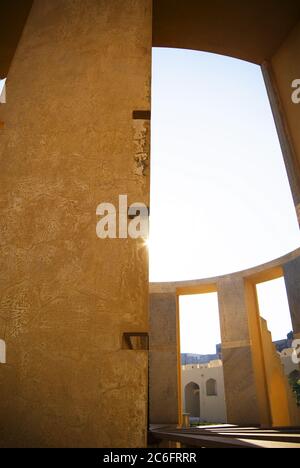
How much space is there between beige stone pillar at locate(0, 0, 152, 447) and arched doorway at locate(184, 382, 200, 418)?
986 inches

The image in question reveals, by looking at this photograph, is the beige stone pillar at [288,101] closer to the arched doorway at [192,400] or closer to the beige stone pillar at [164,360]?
the beige stone pillar at [164,360]

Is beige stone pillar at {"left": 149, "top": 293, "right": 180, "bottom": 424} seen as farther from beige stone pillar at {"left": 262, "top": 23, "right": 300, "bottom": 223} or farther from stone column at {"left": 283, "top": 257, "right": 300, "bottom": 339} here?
beige stone pillar at {"left": 262, "top": 23, "right": 300, "bottom": 223}

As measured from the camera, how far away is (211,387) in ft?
72.5

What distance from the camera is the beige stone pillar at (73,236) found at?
1.40 m

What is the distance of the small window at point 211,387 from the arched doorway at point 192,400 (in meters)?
2.09

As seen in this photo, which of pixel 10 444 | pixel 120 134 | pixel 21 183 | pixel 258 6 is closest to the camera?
pixel 10 444

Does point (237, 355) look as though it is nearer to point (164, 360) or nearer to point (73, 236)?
point (164, 360)

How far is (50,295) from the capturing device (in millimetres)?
1622

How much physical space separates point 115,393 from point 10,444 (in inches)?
19.2

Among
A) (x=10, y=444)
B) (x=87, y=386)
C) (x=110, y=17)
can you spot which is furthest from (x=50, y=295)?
(x=110, y=17)

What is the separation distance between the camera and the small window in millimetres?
21703

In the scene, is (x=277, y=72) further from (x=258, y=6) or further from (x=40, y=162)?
(x=40, y=162)

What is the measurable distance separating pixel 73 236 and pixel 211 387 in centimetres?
2361

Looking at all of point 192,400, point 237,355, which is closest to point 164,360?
point 237,355
